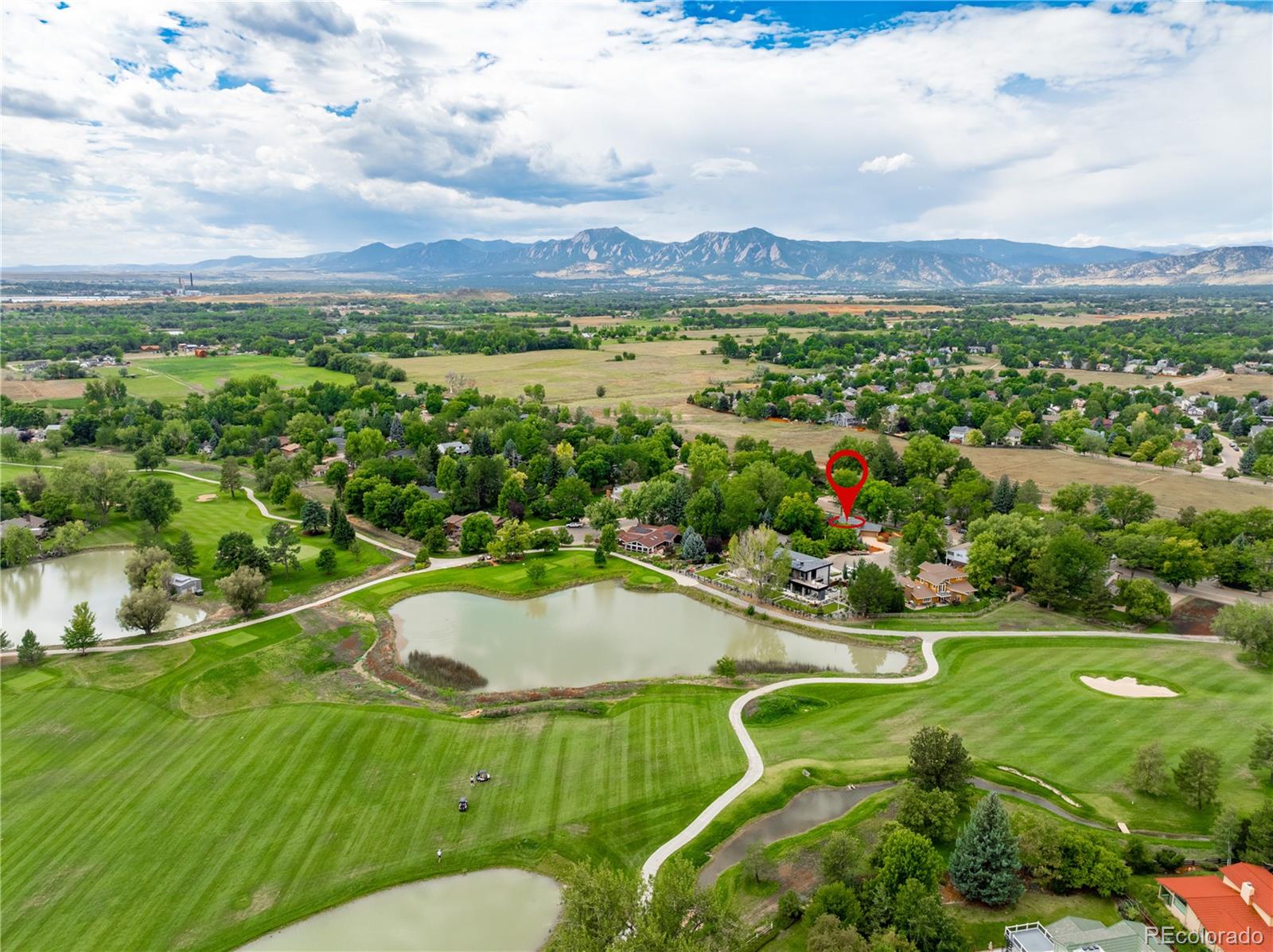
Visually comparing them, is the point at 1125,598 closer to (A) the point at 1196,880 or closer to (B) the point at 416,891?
(A) the point at 1196,880

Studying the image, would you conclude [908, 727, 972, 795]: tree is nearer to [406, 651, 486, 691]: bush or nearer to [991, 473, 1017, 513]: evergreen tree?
[406, 651, 486, 691]: bush

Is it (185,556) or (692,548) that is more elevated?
(185,556)

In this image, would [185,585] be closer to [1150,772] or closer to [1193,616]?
[1150,772]

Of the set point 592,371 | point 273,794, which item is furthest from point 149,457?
point 592,371

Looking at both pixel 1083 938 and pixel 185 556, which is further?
pixel 185 556

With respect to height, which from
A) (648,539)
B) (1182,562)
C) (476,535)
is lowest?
(648,539)

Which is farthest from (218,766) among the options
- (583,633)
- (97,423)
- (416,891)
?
(97,423)

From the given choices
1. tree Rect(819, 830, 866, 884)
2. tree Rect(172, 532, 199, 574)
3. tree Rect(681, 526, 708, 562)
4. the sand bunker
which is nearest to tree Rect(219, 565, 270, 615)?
tree Rect(172, 532, 199, 574)
